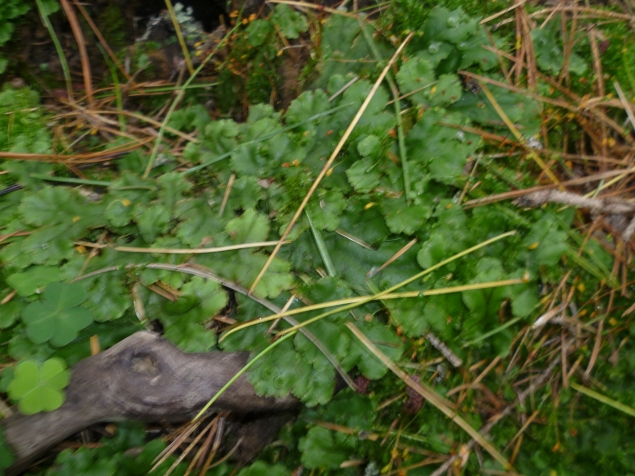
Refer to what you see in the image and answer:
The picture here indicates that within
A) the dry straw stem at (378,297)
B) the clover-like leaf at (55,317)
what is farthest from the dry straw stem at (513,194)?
the clover-like leaf at (55,317)

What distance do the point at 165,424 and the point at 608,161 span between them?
2517mm

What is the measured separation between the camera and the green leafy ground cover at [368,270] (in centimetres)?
207

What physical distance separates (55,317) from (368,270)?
4.59ft

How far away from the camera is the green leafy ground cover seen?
207 centimetres

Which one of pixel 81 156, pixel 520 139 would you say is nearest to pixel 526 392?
pixel 520 139

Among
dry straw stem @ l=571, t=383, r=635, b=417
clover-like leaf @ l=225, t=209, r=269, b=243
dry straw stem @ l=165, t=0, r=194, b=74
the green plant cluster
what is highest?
the green plant cluster

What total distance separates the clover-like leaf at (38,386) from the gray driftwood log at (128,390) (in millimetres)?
46

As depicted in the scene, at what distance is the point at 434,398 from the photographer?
6.89 feet

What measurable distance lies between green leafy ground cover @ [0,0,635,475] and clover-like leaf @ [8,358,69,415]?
0.01 metres

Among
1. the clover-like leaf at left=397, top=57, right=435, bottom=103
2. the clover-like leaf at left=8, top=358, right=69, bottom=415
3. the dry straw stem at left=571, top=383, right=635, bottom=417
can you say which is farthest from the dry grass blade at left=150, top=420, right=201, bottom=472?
the clover-like leaf at left=397, top=57, right=435, bottom=103

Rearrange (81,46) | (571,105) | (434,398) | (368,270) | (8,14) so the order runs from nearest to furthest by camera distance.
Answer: (434,398) < (368,270) < (571,105) < (8,14) < (81,46)

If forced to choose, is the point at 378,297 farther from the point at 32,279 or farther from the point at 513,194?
the point at 32,279

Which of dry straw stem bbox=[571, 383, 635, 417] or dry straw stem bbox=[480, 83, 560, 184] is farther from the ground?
dry straw stem bbox=[480, 83, 560, 184]

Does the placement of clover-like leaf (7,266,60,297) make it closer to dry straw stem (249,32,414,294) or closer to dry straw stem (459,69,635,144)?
dry straw stem (249,32,414,294)
